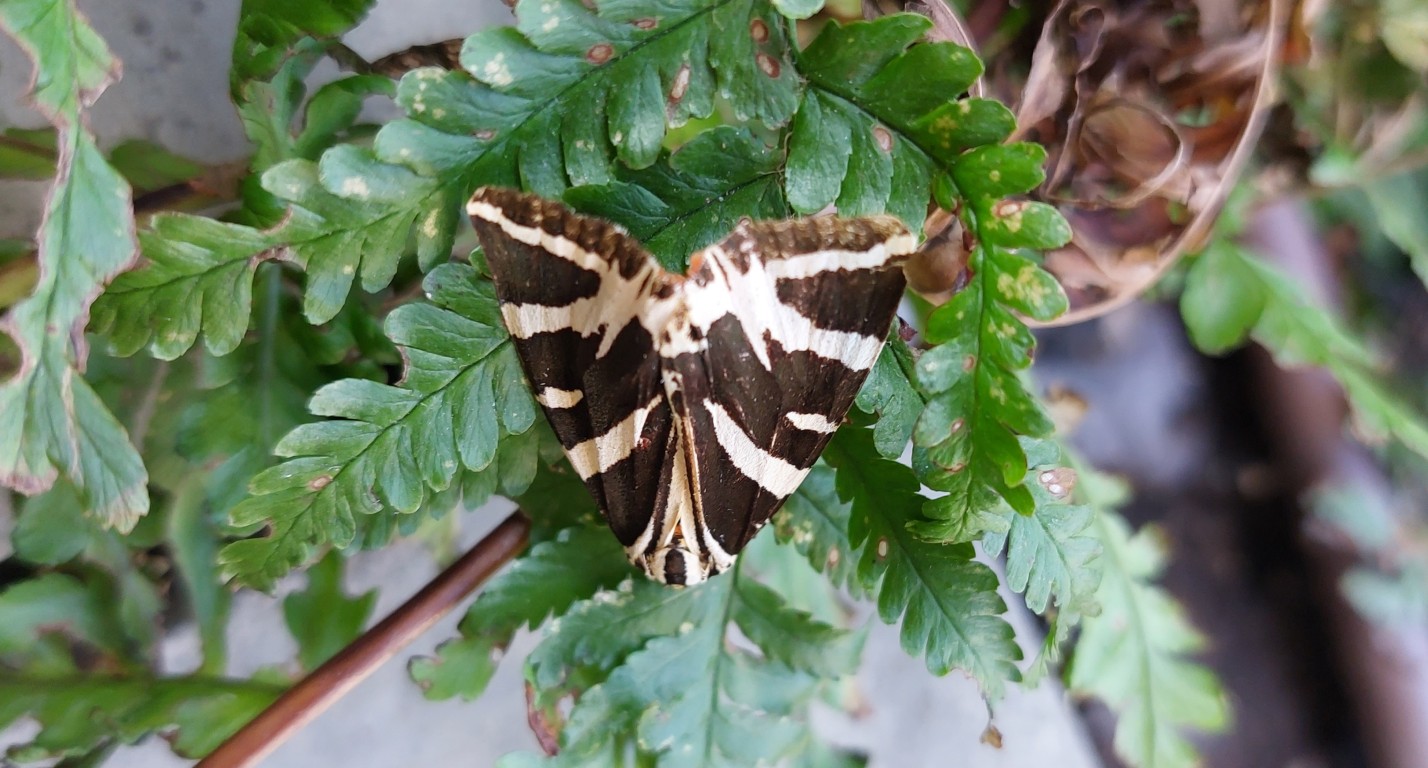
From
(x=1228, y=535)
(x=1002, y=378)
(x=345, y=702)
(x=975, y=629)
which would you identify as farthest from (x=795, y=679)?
(x=1228, y=535)

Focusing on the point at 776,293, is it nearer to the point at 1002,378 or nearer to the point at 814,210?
the point at 814,210

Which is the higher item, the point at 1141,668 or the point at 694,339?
the point at 694,339

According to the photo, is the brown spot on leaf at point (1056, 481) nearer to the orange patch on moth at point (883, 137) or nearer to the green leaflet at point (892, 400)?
the green leaflet at point (892, 400)

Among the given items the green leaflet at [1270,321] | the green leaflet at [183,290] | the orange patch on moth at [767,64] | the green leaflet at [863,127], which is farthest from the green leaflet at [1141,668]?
the green leaflet at [183,290]

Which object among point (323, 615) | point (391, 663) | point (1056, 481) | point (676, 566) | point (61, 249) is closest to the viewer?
point (61, 249)

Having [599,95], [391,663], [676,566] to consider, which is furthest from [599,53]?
[391,663]

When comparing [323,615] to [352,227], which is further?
[323,615]

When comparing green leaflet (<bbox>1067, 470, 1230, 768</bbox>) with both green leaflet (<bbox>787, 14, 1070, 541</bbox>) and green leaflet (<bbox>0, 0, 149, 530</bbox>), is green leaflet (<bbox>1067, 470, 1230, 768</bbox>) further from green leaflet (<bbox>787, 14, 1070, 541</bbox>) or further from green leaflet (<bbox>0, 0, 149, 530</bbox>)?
green leaflet (<bbox>0, 0, 149, 530</bbox>)

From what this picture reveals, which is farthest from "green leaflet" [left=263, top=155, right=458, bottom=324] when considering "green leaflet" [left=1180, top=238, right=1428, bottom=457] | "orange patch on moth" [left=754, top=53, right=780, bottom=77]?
"green leaflet" [left=1180, top=238, right=1428, bottom=457]

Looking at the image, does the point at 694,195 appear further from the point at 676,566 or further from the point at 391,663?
the point at 391,663
